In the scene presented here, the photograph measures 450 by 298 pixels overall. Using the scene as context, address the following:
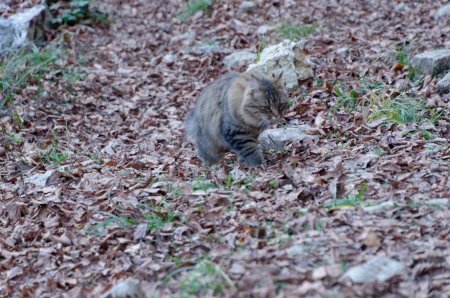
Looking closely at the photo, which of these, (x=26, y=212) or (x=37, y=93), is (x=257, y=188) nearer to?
(x=26, y=212)

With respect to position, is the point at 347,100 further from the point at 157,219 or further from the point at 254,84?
the point at 157,219

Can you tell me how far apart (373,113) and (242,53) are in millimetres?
3548

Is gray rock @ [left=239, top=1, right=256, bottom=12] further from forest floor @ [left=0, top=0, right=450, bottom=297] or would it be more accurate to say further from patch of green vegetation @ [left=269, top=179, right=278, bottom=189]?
patch of green vegetation @ [left=269, top=179, right=278, bottom=189]

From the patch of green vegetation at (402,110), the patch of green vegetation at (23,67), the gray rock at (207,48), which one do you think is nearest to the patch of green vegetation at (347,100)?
the patch of green vegetation at (402,110)

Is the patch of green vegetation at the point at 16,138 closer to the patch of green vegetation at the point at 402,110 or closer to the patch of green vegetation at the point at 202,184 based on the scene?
the patch of green vegetation at the point at 202,184

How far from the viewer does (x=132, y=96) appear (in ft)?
A: 34.5

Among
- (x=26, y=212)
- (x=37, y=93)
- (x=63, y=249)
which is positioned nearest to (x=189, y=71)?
(x=37, y=93)

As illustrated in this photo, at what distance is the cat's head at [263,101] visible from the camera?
6730 millimetres

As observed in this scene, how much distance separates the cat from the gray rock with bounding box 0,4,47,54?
4966 mm

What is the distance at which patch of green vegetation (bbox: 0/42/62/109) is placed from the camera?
396 inches

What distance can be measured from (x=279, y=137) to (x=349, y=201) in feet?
6.93

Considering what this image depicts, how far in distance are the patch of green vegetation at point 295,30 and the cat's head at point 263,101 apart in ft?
14.3

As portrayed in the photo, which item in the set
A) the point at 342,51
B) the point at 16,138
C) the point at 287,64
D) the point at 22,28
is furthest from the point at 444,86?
the point at 22,28

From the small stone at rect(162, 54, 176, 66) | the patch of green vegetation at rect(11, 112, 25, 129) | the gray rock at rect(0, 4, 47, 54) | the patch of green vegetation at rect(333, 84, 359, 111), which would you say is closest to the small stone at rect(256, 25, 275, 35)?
the small stone at rect(162, 54, 176, 66)
